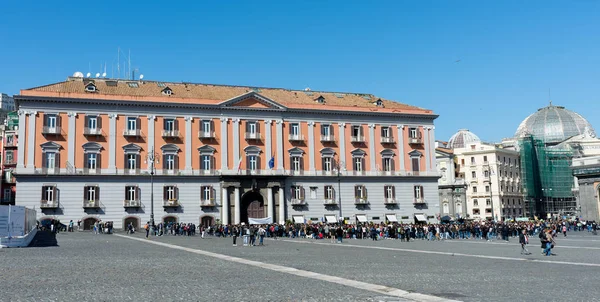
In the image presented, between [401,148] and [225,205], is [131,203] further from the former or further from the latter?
[401,148]

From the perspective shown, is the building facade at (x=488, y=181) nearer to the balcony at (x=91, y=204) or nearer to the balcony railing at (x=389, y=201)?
the balcony railing at (x=389, y=201)

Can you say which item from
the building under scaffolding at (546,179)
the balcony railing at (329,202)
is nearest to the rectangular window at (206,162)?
the balcony railing at (329,202)

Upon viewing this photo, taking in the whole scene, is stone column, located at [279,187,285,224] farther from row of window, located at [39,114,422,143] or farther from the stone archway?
the stone archway

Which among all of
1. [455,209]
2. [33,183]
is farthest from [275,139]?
[455,209]

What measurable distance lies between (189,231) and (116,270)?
33971 millimetres

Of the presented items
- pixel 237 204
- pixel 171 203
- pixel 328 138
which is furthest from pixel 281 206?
pixel 171 203

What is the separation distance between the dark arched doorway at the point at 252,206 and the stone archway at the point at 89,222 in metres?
14.7

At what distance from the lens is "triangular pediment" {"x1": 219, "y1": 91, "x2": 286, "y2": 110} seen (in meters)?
63.0

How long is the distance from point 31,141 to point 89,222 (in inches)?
371

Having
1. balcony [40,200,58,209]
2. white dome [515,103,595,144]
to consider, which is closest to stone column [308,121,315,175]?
balcony [40,200,58,209]

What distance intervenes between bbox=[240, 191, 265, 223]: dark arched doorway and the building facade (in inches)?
2018

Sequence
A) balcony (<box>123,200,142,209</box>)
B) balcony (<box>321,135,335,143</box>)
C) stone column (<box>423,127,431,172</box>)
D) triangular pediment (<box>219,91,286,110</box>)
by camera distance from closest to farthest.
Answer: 1. balcony (<box>123,200,142,209</box>)
2. triangular pediment (<box>219,91,286,110</box>)
3. balcony (<box>321,135,335,143</box>)
4. stone column (<box>423,127,431,172</box>)

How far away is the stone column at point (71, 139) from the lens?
57.0 m

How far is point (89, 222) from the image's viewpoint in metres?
56.6
